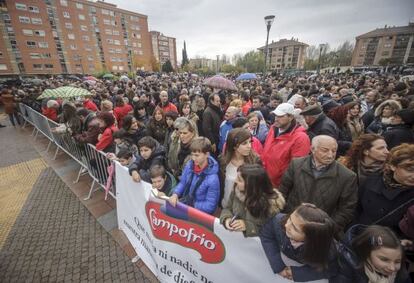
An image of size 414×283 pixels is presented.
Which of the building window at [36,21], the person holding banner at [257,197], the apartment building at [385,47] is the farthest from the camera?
the apartment building at [385,47]

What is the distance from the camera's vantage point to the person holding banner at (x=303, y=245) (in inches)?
53.2

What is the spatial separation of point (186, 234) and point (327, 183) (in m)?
1.60

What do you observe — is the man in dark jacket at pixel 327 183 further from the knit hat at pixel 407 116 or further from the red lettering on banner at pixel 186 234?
the knit hat at pixel 407 116

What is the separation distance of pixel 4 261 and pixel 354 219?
5.05m

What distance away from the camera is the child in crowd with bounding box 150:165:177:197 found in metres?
2.74

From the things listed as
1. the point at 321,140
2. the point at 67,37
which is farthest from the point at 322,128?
the point at 67,37

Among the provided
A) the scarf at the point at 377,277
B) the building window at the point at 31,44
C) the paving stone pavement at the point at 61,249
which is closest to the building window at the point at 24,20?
the building window at the point at 31,44

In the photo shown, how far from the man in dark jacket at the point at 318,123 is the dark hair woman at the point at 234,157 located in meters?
1.38

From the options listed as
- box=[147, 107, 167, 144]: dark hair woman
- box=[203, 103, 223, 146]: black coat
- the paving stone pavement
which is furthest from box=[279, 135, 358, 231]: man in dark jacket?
box=[147, 107, 167, 144]: dark hair woman

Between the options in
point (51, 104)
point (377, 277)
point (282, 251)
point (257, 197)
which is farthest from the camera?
point (51, 104)

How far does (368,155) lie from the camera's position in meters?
2.14

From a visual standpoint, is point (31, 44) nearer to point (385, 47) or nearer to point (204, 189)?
point (204, 189)

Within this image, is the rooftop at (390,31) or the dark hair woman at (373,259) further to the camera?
the rooftop at (390,31)

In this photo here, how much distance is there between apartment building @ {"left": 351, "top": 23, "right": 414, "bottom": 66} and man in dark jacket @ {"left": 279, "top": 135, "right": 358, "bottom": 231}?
9106 centimetres
